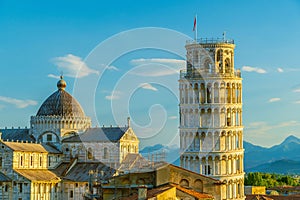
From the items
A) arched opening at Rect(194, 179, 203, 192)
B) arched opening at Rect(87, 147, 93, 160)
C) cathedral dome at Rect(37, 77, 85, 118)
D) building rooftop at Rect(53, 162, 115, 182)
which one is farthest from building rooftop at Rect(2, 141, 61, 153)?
arched opening at Rect(194, 179, 203, 192)

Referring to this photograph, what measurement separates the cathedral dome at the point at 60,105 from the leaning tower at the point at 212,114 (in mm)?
24628

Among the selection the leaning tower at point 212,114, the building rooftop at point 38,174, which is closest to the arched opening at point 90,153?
the building rooftop at point 38,174

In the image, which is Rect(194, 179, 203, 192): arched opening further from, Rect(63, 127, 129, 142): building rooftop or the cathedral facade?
Rect(63, 127, 129, 142): building rooftop

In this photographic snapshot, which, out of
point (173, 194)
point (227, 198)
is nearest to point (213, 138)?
point (227, 198)

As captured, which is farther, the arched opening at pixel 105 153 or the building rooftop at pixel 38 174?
the arched opening at pixel 105 153

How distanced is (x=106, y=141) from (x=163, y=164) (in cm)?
2879

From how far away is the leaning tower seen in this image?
83562mm

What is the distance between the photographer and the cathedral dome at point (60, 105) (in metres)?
102

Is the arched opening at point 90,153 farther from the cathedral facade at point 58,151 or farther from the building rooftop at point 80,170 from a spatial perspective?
the building rooftop at point 80,170

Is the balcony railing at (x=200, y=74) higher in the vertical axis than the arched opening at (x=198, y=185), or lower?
higher

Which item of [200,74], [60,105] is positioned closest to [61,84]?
[60,105]

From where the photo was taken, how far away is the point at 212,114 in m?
84.2

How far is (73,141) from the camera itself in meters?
100

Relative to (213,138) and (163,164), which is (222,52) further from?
(163,164)
